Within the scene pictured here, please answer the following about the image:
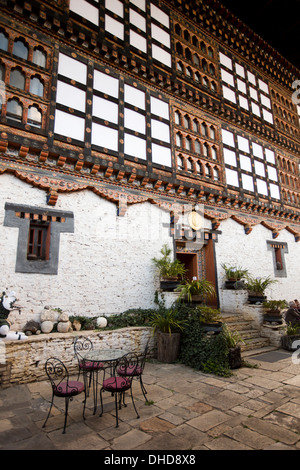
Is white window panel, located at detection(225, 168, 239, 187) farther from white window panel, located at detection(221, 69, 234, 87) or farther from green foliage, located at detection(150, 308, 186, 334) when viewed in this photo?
green foliage, located at detection(150, 308, 186, 334)

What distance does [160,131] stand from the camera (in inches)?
400

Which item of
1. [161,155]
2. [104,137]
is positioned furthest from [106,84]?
[161,155]

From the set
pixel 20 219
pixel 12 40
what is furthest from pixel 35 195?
pixel 12 40

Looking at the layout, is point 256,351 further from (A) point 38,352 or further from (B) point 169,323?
(A) point 38,352

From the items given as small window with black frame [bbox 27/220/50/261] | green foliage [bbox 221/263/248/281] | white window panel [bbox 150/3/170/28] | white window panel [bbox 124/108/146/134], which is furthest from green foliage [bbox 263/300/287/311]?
white window panel [bbox 150/3/170/28]

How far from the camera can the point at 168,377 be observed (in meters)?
5.89

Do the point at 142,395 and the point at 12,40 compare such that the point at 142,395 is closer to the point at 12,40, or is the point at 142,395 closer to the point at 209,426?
the point at 209,426

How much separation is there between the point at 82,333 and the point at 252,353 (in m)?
4.71

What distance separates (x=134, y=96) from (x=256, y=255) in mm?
8567

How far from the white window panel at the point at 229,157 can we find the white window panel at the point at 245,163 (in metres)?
0.51

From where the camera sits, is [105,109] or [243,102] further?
[243,102]

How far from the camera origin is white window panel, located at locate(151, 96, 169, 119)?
10226 millimetres

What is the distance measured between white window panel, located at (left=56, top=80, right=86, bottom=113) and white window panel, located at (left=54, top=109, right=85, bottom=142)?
35 centimetres

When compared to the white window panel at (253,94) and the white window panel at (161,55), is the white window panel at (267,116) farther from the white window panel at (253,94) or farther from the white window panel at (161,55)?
the white window panel at (161,55)
